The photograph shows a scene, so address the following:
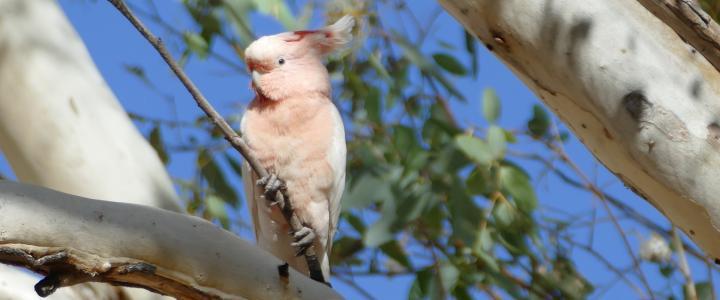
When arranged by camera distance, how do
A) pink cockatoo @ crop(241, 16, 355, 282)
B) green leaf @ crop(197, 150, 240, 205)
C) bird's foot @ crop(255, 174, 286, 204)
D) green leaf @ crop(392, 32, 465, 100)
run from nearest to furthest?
1. bird's foot @ crop(255, 174, 286, 204)
2. pink cockatoo @ crop(241, 16, 355, 282)
3. green leaf @ crop(392, 32, 465, 100)
4. green leaf @ crop(197, 150, 240, 205)

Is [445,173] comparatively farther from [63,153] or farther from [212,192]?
[63,153]

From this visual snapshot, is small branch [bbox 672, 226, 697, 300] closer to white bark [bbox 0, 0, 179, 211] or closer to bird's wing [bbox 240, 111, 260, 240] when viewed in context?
bird's wing [bbox 240, 111, 260, 240]

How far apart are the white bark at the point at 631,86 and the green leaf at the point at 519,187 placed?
0.87 meters

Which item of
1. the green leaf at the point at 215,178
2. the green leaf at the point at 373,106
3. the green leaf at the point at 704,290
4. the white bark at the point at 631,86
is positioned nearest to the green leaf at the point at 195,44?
the green leaf at the point at 215,178

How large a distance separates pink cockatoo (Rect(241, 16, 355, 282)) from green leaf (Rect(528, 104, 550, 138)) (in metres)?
0.71

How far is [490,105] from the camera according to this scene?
2.37 meters

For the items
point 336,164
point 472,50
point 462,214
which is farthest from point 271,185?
point 462,214

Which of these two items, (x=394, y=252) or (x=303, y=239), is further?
(x=394, y=252)

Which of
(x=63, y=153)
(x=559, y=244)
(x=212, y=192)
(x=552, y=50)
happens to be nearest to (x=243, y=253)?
(x=552, y=50)

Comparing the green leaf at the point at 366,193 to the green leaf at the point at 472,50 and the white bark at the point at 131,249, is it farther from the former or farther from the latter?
the white bark at the point at 131,249

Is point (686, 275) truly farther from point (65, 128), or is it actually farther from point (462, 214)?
point (65, 128)

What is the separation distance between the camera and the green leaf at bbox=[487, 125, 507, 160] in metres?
2.25

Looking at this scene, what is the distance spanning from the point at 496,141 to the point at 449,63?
275 millimetres

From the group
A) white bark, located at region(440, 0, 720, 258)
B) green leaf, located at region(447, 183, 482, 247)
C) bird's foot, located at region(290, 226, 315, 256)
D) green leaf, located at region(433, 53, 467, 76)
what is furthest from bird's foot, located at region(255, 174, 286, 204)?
green leaf, located at region(433, 53, 467, 76)
